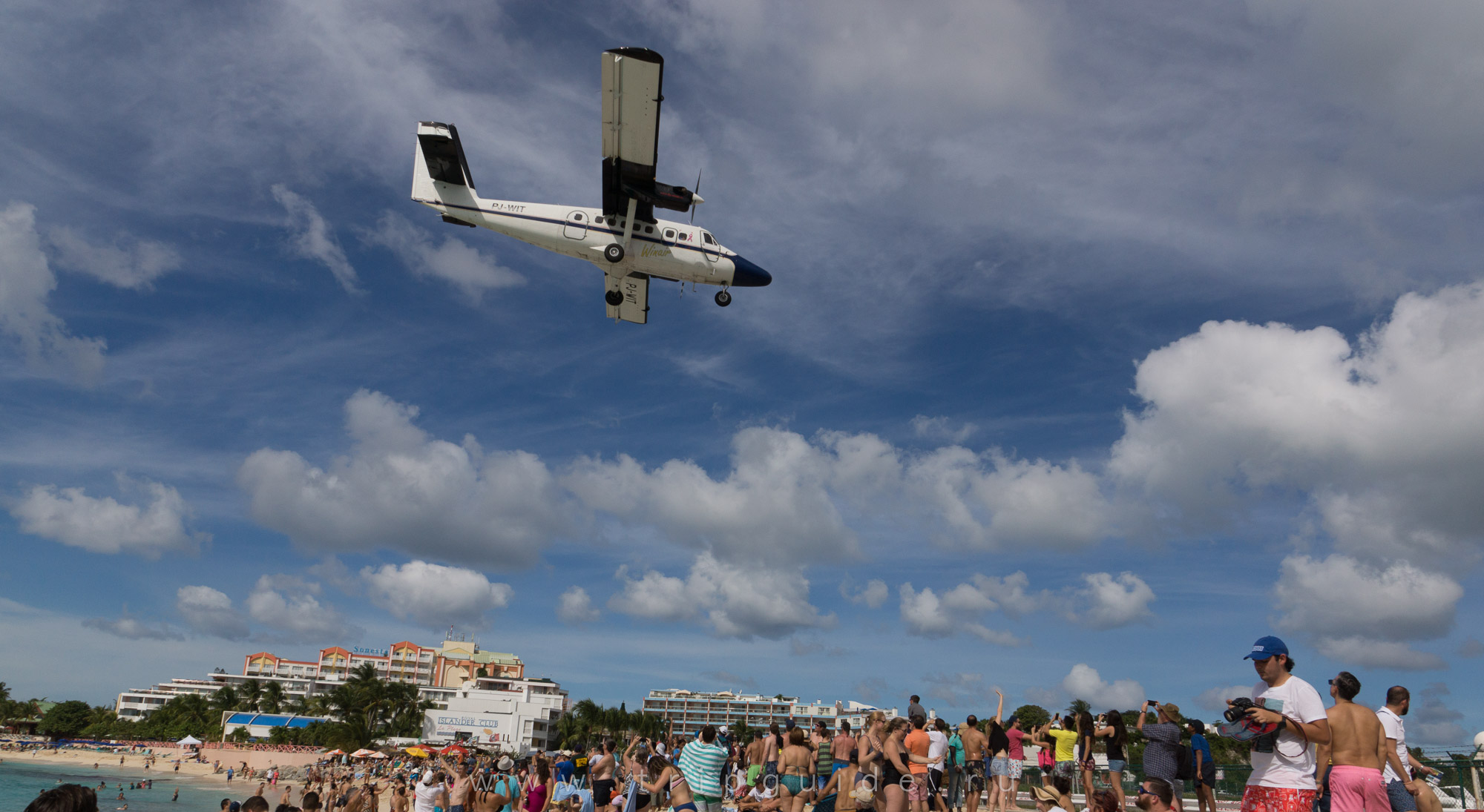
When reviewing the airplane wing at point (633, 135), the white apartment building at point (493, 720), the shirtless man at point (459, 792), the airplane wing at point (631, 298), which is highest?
the airplane wing at point (633, 135)

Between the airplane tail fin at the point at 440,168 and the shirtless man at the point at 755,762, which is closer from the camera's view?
the shirtless man at the point at 755,762

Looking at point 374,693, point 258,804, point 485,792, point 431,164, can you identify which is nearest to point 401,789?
point 485,792

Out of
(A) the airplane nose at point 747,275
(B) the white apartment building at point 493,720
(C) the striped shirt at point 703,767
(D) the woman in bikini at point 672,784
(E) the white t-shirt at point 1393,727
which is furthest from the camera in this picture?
(B) the white apartment building at point 493,720

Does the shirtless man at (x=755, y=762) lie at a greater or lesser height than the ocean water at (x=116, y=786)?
greater

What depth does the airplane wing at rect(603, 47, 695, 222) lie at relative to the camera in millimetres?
14727

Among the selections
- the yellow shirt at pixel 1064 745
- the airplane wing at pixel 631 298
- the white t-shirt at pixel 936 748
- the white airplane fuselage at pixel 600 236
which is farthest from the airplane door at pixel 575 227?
the yellow shirt at pixel 1064 745

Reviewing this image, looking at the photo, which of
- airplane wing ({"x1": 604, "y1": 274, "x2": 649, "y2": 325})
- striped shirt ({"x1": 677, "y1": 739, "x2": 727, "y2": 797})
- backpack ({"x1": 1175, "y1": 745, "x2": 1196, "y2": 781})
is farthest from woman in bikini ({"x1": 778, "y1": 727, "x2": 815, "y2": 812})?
airplane wing ({"x1": 604, "y1": 274, "x2": 649, "y2": 325})

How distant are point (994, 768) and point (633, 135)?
13083 mm

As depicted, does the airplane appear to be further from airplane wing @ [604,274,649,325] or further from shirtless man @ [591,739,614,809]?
shirtless man @ [591,739,614,809]

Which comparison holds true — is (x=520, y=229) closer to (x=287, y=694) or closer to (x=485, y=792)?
(x=485, y=792)

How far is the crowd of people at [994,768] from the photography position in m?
4.90

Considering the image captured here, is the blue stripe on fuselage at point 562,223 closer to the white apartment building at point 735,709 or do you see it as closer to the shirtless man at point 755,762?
the shirtless man at point 755,762

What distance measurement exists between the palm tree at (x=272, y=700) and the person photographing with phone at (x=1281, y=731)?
5235 inches

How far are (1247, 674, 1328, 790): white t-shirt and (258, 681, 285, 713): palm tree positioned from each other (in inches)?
5239
